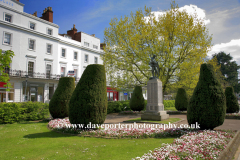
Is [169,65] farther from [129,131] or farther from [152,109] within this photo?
[129,131]

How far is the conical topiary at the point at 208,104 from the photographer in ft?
25.4

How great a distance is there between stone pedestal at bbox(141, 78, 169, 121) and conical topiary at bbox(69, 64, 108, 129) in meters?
5.54

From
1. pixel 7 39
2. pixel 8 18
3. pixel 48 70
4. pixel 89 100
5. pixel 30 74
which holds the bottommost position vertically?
pixel 89 100

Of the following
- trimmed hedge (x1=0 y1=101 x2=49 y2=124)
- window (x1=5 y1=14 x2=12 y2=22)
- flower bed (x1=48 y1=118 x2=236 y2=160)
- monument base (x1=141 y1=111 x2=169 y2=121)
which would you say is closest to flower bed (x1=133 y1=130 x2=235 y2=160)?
flower bed (x1=48 y1=118 x2=236 y2=160)

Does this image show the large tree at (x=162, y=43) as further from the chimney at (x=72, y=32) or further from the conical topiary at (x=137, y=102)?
the chimney at (x=72, y=32)

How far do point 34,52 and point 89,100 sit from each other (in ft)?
81.1

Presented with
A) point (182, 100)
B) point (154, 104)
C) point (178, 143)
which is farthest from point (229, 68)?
point (178, 143)

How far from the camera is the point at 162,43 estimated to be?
18109 millimetres

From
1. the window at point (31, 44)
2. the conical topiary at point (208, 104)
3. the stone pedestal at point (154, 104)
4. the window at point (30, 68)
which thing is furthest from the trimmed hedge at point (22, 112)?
the window at point (31, 44)

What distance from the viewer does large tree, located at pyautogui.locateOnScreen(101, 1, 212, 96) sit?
17531mm

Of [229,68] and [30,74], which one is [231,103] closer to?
[30,74]

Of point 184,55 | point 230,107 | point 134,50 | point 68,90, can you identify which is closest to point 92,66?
point 68,90

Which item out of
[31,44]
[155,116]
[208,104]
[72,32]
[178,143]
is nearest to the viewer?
[178,143]

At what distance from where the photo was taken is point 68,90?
12.9 m
